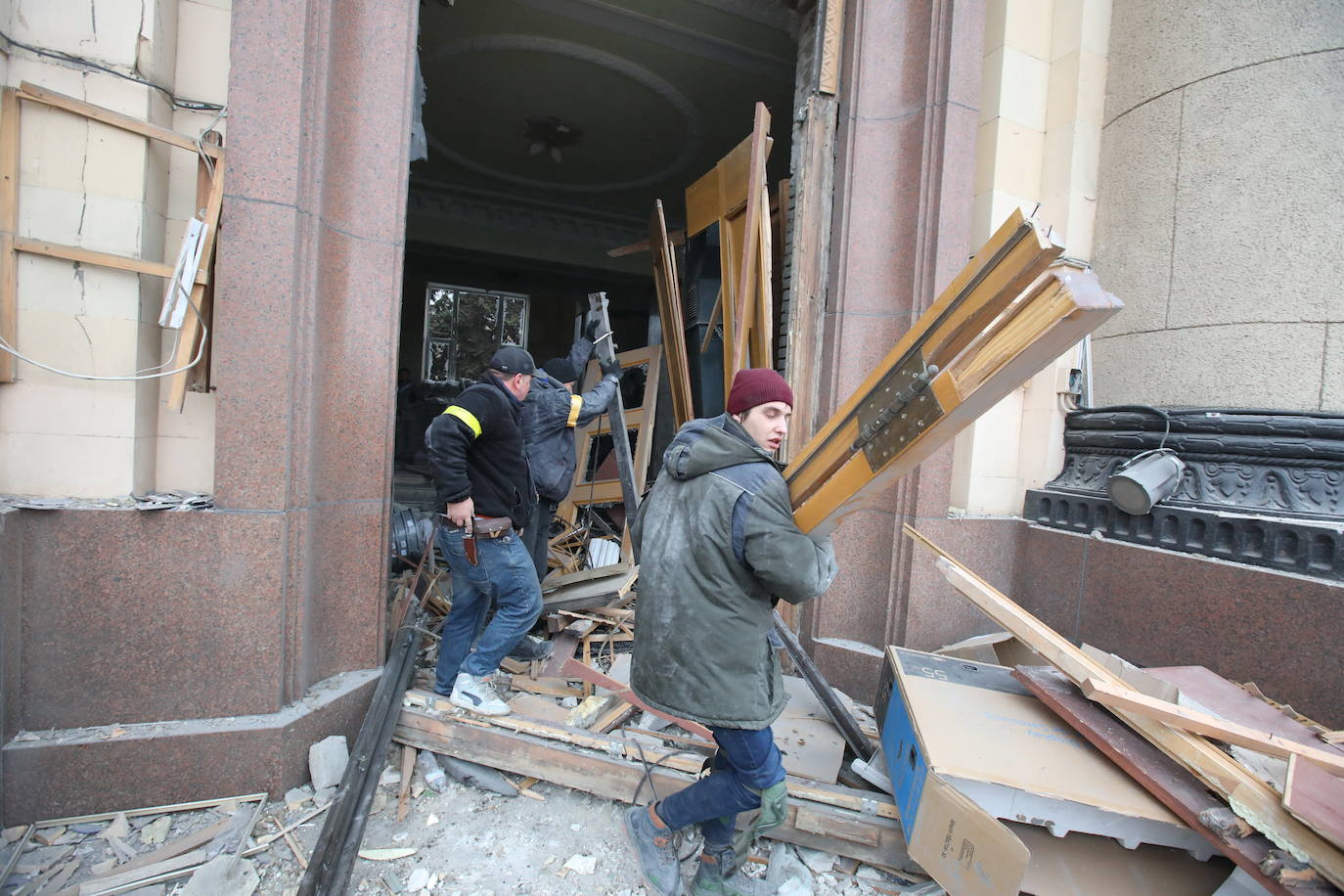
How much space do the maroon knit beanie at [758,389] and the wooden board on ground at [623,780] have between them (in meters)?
1.63

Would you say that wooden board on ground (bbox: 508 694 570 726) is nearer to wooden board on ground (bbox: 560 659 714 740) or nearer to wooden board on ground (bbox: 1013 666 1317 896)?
wooden board on ground (bbox: 560 659 714 740)

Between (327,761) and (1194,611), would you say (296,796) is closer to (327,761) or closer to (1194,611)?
(327,761)

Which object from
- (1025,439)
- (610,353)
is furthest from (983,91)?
(610,353)

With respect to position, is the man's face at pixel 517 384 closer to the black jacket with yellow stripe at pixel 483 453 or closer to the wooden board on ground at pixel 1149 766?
the black jacket with yellow stripe at pixel 483 453

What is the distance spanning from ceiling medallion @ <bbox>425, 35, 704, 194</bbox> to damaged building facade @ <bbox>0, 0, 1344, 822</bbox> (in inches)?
101

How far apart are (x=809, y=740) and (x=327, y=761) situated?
7.16ft

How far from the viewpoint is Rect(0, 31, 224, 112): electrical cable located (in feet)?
7.95

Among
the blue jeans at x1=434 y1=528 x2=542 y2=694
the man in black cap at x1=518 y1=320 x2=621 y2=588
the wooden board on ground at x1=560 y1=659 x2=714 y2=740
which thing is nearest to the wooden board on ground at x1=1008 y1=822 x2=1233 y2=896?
the wooden board on ground at x1=560 y1=659 x2=714 y2=740

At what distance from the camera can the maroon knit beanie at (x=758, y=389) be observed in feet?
6.72

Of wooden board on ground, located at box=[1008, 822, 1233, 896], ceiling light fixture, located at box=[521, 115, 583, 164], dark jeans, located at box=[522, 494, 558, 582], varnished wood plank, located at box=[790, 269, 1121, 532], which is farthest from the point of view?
ceiling light fixture, located at box=[521, 115, 583, 164]

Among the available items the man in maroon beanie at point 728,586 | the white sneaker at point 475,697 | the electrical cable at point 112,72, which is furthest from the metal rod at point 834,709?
the electrical cable at point 112,72

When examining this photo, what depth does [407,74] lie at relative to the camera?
3.08 m

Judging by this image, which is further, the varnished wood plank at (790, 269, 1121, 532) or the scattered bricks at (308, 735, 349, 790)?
the scattered bricks at (308, 735, 349, 790)

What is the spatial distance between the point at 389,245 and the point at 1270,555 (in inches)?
165
